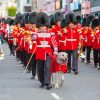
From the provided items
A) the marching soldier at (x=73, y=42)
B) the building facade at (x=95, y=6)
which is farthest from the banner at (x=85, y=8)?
the marching soldier at (x=73, y=42)

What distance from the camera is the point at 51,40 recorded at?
1680 cm

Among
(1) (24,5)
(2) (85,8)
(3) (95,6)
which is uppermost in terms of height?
(3) (95,6)

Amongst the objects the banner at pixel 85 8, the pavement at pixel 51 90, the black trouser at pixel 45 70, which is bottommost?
the pavement at pixel 51 90

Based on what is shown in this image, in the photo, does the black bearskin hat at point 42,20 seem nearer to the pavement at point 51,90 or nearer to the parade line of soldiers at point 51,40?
the parade line of soldiers at point 51,40

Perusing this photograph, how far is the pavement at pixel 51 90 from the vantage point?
15.0 m

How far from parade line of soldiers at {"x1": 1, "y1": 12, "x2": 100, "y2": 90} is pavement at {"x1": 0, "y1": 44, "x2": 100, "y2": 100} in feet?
1.56

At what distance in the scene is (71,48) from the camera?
70.0ft

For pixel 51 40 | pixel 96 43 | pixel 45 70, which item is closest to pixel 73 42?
pixel 96 43

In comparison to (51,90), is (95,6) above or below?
above

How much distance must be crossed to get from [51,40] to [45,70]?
32.6 inches

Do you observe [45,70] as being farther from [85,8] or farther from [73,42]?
[85,8]

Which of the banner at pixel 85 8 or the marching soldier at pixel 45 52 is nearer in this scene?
the marching soldier at pixel 45 52

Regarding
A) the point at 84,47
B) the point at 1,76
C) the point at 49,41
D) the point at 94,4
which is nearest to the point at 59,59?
→ the point at 49,41

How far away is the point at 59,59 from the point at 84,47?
436 inches
